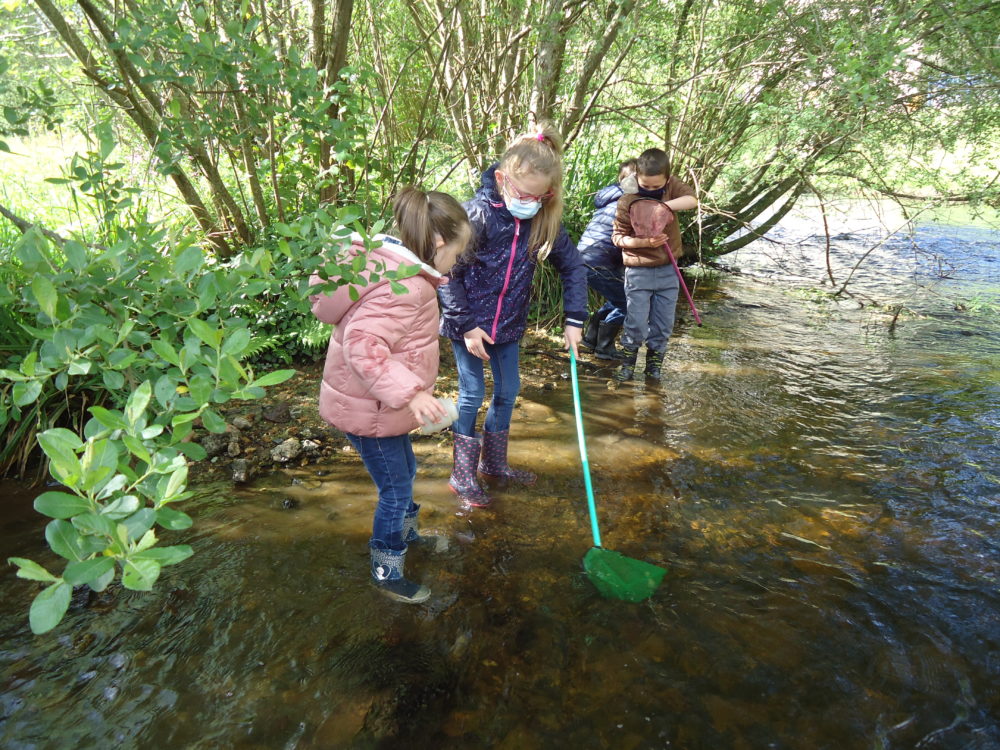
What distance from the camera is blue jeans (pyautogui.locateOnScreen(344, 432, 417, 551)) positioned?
2146 millimetres

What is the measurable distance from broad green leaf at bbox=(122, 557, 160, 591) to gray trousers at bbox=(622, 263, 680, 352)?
13.0ft

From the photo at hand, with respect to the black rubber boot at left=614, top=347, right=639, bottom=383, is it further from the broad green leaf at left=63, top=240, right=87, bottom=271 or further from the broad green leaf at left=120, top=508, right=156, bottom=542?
the broad green leaf at left=120, top=508, right=156, bottom=542

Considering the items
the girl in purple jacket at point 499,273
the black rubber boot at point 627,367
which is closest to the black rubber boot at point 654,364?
the black rubber boot at point 627,367

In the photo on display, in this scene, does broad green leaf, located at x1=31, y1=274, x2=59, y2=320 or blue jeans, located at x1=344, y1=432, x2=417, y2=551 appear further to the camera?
blue jeans, located at x1=344, y1=432, x2=417, y2=551

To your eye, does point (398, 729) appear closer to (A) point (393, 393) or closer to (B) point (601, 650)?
(B) point (601, 650)

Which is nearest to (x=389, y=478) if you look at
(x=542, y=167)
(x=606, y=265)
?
(x=542, y=167)

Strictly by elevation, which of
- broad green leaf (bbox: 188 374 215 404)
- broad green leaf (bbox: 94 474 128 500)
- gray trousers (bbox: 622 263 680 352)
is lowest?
gray trousers (bbox: 622 263 680 352)

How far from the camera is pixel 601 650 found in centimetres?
207

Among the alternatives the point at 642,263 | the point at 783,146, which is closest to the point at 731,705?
the point at 642,263

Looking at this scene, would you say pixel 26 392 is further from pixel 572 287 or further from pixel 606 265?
pixel 606 265

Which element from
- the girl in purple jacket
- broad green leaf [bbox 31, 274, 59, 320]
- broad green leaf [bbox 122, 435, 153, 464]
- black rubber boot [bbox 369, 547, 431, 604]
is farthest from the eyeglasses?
broad green leaf [bbox 122, 435, 153, 464]

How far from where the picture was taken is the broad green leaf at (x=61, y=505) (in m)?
0.90

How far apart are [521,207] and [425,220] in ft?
2.14

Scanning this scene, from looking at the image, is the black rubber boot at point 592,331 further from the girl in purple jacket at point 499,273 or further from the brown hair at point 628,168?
the girl in purple jacket at point 499,273
